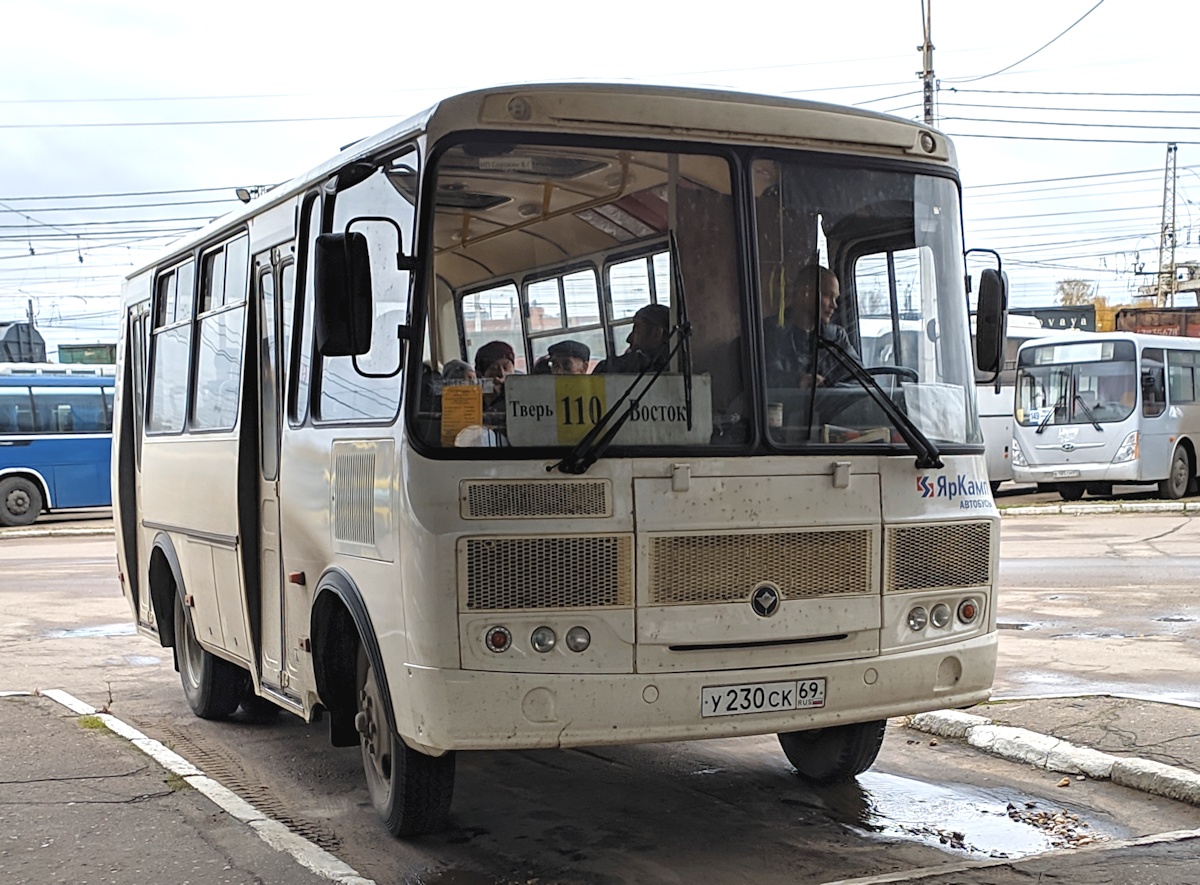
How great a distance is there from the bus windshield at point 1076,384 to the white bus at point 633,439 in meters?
22.6

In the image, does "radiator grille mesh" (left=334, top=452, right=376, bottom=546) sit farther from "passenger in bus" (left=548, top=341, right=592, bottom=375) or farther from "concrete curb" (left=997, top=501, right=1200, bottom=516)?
"concrete curb" (left=997, top=501, right=1200, bottom=516)

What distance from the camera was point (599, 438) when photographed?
19.0 ft

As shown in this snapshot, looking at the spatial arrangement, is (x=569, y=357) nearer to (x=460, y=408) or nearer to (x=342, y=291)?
(x=460, y=408)

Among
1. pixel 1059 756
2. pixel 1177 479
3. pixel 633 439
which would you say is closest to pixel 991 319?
pixel 633 439

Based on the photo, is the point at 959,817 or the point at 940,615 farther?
the point at 959,817

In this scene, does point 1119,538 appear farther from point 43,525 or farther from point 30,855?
point 43,525

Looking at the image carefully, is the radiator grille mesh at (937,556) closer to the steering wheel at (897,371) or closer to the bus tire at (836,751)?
the steering wheel at (897,371)

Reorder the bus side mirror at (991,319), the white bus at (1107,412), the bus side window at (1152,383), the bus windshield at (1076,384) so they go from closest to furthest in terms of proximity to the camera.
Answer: the bus side mirror at (991,319) < the white bus at (1107,412) < the bus side window at (1152,383) < the bus windshield at (1076,384)

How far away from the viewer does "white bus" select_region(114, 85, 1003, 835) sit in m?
5.75

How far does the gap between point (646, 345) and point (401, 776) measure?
2.01 m

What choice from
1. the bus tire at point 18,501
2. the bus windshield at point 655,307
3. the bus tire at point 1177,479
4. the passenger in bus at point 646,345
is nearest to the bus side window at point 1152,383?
the bus tire at point 1177,479

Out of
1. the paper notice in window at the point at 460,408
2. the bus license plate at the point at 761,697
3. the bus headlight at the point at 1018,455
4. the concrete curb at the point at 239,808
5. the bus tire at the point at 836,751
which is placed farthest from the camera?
the bus headlight at the point at 1018,455

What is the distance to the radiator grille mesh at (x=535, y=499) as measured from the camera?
5.72 metres

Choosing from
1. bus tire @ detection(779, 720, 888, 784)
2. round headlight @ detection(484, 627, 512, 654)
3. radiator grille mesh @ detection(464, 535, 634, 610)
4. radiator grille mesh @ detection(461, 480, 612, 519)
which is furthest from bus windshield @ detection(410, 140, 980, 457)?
bus tire @ detection(779, 720, 888, 784)
